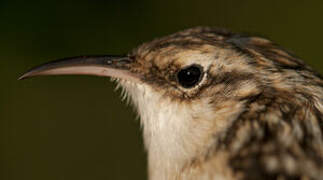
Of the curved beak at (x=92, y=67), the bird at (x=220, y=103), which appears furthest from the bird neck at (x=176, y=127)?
the curved beak at (x=92, y=67)

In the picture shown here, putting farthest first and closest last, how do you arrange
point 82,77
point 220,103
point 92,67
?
point 82,77 < point 92,67 < point 220,103

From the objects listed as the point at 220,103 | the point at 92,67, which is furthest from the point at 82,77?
the point at 220,103

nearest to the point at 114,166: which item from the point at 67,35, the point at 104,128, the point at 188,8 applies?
the point at 104,128

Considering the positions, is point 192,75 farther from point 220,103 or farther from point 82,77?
point 82,77

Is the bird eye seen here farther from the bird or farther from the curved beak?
Answer: the curved beak

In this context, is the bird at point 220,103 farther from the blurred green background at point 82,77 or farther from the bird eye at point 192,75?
the blurred green background at point 82,77

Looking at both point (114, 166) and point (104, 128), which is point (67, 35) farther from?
point (114, 166)
